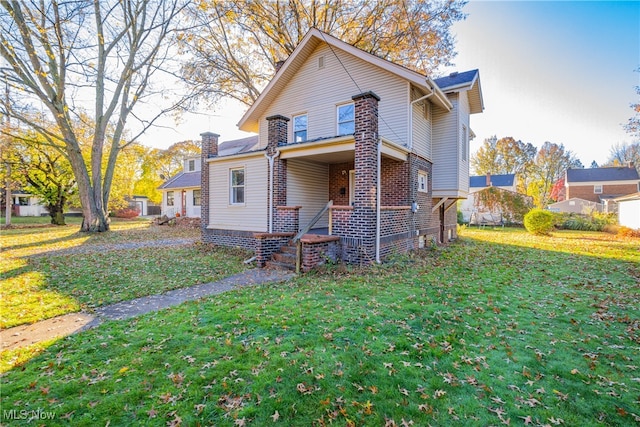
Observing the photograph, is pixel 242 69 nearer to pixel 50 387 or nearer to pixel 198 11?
pixel 198 11

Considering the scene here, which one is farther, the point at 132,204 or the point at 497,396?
the point at 132,204

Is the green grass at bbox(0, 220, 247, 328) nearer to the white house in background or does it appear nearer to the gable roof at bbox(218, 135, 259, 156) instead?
the gable roof at bbox(218, 135, 259, 156)

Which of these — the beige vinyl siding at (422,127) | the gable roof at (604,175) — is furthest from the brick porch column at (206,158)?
the gable roof at (604,175)

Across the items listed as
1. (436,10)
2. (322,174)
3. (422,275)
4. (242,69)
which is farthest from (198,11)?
(422,275)

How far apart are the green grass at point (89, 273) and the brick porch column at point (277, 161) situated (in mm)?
2334

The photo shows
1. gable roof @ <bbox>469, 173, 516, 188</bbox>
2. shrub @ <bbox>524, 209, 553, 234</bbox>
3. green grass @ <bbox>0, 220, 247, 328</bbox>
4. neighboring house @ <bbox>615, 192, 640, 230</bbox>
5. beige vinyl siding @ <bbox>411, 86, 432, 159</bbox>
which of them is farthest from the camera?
gable roof @ <bbox>469, 173, 516, 188</bbox>

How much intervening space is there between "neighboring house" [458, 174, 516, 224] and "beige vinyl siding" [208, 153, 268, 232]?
1326 centimetres

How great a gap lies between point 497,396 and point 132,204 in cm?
4747

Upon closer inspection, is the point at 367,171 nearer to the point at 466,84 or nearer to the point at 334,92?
the point at 334,92

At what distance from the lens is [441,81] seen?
12.7 m

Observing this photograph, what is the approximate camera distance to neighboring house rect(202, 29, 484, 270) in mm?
8484

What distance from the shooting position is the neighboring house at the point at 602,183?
36.7m

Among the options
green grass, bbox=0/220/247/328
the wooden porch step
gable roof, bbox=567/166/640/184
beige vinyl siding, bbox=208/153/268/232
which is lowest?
green grass, bbox=0/220/247/328

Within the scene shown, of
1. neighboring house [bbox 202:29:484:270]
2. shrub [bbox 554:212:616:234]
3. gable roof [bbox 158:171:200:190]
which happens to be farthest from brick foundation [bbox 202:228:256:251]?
shrub [bbox 554:212:616:234]
